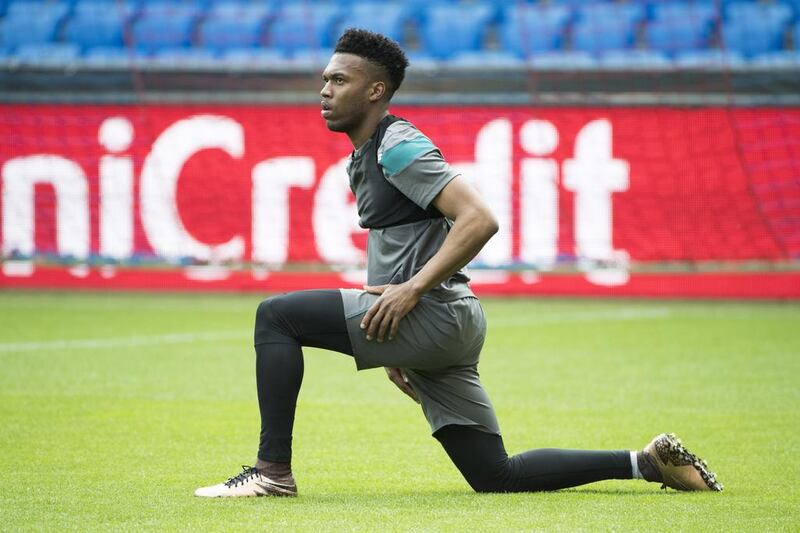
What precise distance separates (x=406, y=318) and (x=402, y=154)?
0.54 metres

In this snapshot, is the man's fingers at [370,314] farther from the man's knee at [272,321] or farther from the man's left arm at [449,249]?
the man's knee at [272,321]

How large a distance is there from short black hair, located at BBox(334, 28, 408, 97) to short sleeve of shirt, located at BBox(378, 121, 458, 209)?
0.35 metres

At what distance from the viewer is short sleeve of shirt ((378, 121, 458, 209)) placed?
169 inches

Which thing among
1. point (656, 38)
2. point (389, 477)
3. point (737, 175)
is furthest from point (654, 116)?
point (389, 477)

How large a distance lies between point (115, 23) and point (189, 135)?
→ 329cm

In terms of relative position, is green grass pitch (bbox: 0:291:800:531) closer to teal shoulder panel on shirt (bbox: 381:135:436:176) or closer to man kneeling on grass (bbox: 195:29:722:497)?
man kneeling on grass (bbox: 195:29:722:497)

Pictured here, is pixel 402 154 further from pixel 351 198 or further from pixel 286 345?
pixel 351 198

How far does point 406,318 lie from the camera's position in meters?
4.41

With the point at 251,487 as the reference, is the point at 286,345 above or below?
above

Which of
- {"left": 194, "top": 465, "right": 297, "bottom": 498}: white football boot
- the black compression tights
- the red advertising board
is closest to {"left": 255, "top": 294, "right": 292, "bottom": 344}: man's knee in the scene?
the black compression tights

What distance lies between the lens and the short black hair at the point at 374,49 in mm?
4598

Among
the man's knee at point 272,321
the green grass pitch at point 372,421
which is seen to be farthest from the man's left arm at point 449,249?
the green grass pitch at point 372,421

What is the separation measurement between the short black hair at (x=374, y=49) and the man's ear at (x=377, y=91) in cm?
4

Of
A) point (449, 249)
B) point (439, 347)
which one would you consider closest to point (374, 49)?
point (449, 249)
